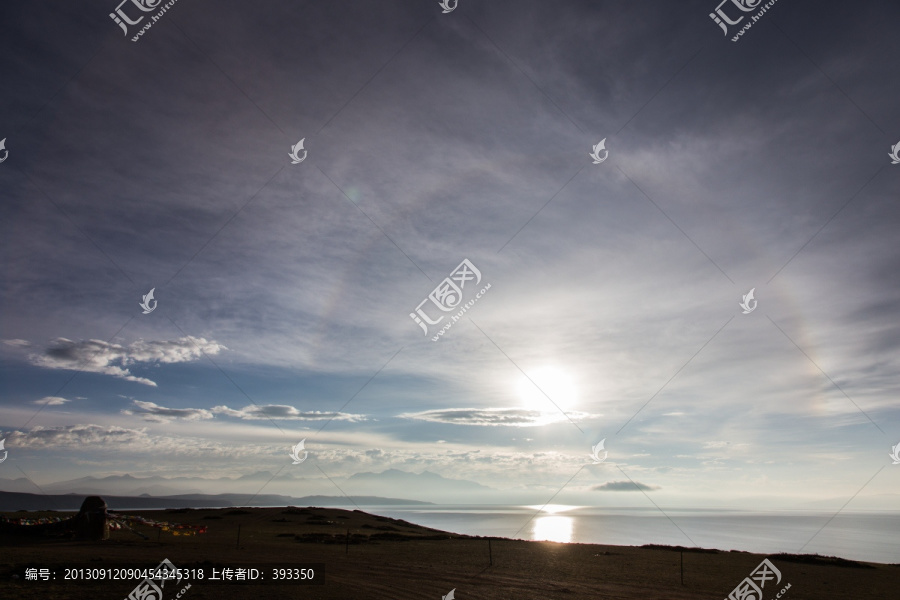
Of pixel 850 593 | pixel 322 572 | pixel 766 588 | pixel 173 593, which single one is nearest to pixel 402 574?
pixel 322 572

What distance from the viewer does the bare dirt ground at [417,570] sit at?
1958cm

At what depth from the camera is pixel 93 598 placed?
16.8 metres

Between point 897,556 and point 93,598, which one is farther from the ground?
point 93,598

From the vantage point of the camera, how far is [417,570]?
27297 mm

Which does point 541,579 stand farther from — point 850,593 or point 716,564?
point 716,564

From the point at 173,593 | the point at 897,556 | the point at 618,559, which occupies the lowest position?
the point at 897,556

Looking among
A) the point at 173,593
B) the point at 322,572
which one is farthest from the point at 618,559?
the point at 173,593

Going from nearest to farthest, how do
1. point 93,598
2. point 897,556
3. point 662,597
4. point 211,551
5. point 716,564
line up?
point 93,598 < point 662,597 < point 211,551 < point 716,564 < point 897,556

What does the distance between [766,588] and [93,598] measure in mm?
32679

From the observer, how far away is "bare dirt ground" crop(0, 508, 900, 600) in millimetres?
19578

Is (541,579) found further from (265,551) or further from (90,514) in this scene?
(90,514)

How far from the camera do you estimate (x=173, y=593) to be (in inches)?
712

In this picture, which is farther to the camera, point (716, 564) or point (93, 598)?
point (716, 564)

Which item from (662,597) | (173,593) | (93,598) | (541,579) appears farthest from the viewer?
(541,579)
